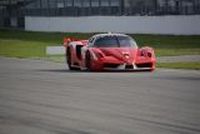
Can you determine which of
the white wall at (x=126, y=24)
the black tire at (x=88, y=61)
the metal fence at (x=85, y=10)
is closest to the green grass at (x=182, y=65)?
the black tire at (x=88, y=61)

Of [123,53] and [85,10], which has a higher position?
[123,53]

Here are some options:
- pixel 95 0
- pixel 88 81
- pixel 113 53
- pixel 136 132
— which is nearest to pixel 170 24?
pixel 95 0

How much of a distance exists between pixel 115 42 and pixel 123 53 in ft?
3.78

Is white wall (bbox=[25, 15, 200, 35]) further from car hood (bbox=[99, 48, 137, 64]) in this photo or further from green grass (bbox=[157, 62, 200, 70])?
car hood (bbox=[99, 48, 137, 64])

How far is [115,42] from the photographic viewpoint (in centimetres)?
2381

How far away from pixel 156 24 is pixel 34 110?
39.4m

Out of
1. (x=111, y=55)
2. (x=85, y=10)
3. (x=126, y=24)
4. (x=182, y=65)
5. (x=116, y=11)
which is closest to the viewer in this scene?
(x=111, y=55)

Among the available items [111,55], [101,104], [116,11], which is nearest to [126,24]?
[116,11]

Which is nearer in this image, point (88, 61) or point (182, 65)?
point (88, 61)

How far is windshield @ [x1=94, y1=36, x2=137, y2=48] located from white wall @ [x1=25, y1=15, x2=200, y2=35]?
22867mm

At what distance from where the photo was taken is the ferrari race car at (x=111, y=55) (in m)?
22.4

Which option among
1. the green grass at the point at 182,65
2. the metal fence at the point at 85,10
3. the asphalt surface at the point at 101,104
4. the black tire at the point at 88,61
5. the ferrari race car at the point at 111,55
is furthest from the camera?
the metal fence at the point at 85,10

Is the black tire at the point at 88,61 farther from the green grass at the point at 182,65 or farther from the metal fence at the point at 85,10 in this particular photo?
the metal fence at the point at 85,10

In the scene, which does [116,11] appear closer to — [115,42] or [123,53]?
[115,42]
